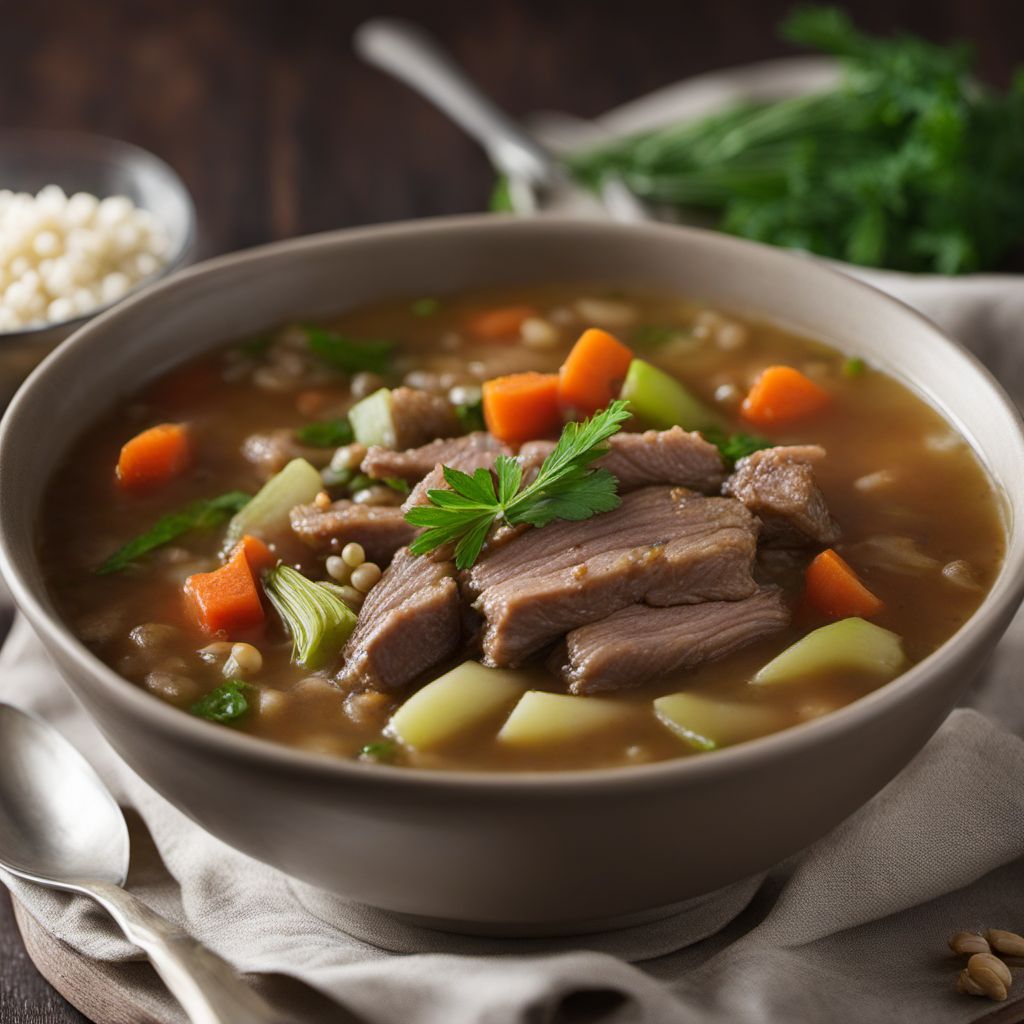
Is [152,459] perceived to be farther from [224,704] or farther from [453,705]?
[453,705]

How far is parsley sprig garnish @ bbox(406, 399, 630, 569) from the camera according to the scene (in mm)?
3242

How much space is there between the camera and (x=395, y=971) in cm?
286

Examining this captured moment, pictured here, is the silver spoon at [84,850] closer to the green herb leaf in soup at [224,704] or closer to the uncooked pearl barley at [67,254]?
the green herb leaf in soup at [224,704]

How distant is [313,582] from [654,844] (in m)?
1.06

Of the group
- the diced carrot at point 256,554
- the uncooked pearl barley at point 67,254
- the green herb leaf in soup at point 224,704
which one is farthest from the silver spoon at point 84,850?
the uncooked pearl barley at point 67,254

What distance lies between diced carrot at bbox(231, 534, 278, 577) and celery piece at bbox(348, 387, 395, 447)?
1.67ft

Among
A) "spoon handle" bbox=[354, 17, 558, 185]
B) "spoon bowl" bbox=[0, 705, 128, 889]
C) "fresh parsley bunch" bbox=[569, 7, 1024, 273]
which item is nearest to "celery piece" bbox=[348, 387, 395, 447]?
"spoon bowl" bbox=[0, 705, 128, 889]

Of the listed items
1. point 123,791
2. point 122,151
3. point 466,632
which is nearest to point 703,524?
point 466,632

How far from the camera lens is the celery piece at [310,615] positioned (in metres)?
3.21

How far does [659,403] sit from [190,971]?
183cm

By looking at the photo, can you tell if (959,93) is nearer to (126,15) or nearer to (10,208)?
(10,208)

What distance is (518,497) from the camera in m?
3.28

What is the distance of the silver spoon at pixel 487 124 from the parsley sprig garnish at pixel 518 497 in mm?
2597

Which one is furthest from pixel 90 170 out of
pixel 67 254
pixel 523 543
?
pixel 523 543
